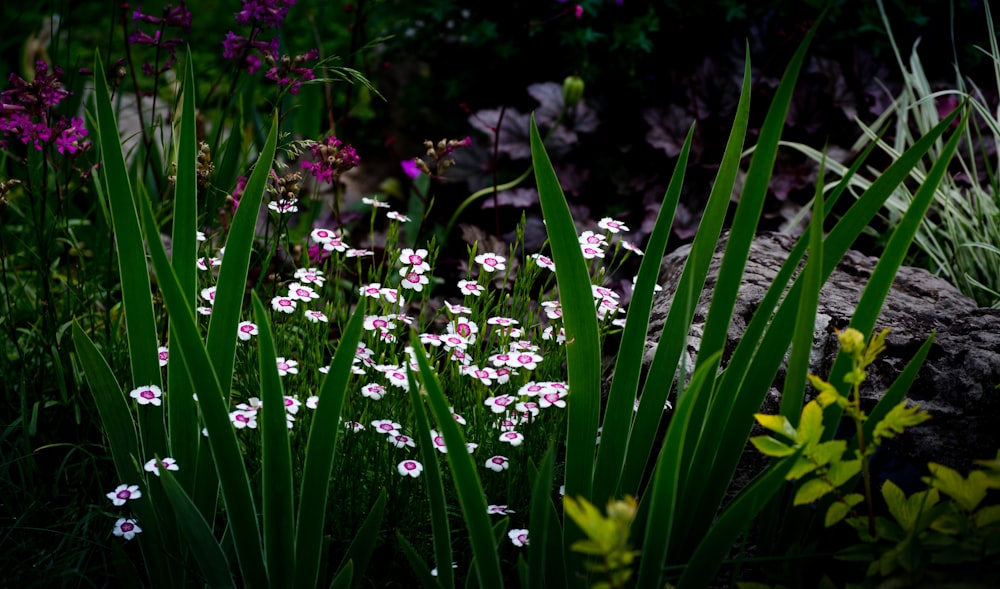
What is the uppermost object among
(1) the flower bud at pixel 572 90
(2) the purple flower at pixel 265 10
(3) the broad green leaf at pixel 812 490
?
(2) the purple flower at pixel 265 10

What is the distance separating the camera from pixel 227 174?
7.91ft

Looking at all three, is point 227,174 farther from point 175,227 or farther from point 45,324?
point 175,227

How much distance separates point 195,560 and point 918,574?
107cm

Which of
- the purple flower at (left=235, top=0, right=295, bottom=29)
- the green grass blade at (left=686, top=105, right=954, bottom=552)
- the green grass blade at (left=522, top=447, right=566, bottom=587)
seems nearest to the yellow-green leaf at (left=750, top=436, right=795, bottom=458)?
the green grass blade at (left=686, top=105, right=954, bottom=552)

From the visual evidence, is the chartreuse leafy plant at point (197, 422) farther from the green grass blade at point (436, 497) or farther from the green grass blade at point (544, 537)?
the green grass blade at point (544, 537)

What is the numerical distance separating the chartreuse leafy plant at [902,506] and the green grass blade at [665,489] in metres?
0.11

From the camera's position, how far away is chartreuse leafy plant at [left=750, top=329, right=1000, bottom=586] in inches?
41.9

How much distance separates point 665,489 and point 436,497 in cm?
33

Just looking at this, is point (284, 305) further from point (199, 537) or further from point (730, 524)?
point (730, 524)

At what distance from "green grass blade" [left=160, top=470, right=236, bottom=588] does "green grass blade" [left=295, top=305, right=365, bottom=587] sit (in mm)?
122

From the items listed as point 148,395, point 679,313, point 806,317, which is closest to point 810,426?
point 806,317

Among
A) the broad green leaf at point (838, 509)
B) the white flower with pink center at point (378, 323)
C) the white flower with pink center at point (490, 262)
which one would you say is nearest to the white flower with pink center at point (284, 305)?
the white flower with pink center at point (378, 323)

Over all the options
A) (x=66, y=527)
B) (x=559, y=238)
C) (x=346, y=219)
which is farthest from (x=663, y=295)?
(x=346, y=219)

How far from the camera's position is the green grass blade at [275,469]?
1209 millimetres
